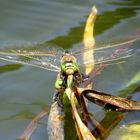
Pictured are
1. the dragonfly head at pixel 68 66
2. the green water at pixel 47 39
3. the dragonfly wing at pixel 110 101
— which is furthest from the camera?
the green water at pixel 47 39

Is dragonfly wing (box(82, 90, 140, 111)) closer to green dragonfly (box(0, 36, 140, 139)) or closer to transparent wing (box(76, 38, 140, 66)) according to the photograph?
green dragonfly (box(0, 36, 140, 139))

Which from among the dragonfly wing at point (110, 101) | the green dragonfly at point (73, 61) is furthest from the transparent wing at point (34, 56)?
the dragonfly wing at point (110, 101)

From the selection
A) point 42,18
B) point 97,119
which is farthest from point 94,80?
point 42,18

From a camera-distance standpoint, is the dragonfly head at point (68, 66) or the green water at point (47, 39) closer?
the dragonfly head at point (68, 66)

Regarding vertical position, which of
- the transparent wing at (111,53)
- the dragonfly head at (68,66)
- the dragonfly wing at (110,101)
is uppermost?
the transparent wing at (111,53)

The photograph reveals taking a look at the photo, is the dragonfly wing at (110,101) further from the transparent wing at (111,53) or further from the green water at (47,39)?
the transparent wing at (111,53)

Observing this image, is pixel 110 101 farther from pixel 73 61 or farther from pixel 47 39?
pixel 47 39
